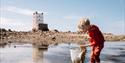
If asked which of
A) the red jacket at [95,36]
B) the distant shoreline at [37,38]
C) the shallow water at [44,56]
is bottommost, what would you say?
the shallow water at [44,56]

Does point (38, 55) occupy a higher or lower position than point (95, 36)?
lower

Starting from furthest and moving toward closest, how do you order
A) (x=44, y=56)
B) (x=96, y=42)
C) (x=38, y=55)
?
1. (x=38, y=55)
2. (x=44, y=56)
3. (x=96, y=42)

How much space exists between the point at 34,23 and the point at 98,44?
4727 centimetres

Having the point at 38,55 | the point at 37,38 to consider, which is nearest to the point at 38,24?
the point at 37,38

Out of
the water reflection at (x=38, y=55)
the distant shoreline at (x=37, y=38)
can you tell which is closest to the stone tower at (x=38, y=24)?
the distant shoreline at (x=37, y=38)

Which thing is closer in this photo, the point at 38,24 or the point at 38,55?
the point at 38,55

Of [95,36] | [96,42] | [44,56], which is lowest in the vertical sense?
[44,56]

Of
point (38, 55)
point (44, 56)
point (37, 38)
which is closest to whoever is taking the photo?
point (44, 56)

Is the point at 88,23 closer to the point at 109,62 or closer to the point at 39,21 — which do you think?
the point at 109,62

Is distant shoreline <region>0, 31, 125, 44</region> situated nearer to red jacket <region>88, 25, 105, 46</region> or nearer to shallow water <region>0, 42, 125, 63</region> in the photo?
shallow water <region>0, 42, 125, 63</region>

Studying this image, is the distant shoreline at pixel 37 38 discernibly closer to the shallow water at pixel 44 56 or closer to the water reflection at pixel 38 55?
the water reflection at pixel 38 55

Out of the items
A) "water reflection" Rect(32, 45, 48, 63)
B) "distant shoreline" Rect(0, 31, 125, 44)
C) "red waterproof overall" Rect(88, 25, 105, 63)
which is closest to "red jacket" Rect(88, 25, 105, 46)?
"red waterproof overall" Rect(88, 25, 105, 63)

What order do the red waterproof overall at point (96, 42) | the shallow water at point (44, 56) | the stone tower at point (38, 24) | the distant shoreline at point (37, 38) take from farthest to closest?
the stone tower at point (38, 24), the distant shoreline at point (37, 38), the shallow water at point (44, 56), the red waterproof overall at point (96, 42)

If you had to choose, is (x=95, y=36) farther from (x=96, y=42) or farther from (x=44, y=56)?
(x=44, y=56)
